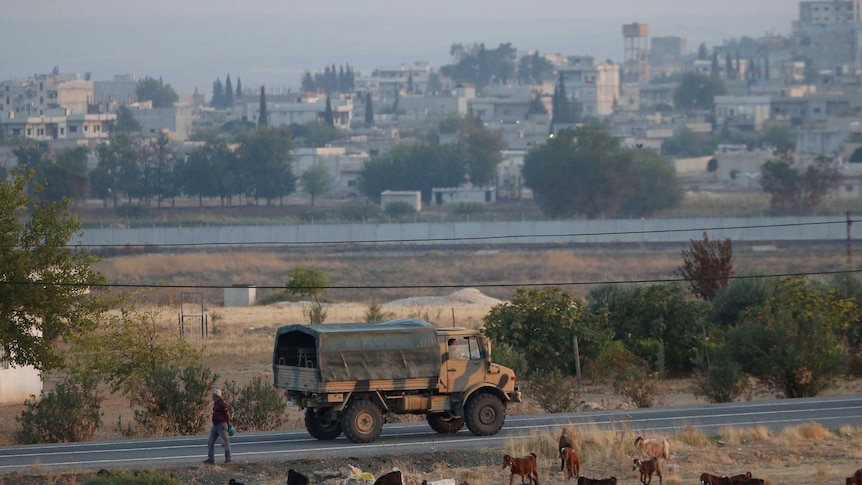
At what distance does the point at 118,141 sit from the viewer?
498ft

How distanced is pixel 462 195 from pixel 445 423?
118m

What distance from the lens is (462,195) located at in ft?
477

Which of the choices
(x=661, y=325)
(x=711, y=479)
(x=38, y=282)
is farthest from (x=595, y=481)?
(x=661, y=325)

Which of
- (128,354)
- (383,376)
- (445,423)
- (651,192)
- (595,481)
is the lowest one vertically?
(651,192)

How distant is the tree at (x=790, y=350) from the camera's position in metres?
36.2

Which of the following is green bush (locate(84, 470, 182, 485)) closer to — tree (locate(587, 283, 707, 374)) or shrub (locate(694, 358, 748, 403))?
shrub (locate(694, 358, 748, 403))

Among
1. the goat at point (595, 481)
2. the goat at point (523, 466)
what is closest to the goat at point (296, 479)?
the goat at point (523, 466)

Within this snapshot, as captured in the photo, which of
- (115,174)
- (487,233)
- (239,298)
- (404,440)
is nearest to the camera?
(404,440)

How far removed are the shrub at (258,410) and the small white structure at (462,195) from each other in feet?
370

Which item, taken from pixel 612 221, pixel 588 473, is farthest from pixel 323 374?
pixel 612 221

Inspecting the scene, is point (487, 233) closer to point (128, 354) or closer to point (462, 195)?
point (462, 195)

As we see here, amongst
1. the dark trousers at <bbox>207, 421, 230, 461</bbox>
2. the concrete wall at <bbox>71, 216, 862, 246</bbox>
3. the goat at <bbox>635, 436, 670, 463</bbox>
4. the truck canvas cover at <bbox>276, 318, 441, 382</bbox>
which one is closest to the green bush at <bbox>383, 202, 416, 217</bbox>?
the concrete wall at <bbox>71, 216, 862, 246</bbox>

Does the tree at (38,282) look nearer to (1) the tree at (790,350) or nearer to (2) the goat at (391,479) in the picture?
(2) the goat at (391,479)

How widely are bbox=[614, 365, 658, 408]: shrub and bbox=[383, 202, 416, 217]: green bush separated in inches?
3691
